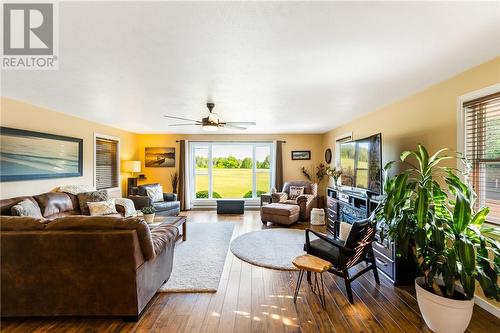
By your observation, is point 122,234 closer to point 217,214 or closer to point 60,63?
point 60,63

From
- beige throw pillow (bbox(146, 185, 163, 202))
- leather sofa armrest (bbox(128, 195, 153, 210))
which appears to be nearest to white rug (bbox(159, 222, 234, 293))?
leather sofa armrest (bbox(128, 195, 153, 210))

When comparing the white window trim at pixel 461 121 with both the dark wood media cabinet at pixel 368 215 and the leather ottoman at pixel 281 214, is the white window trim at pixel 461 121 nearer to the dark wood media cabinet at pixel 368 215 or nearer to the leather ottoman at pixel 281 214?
the dark wood media cabinet at pixel 368 215

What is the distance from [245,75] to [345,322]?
266cm

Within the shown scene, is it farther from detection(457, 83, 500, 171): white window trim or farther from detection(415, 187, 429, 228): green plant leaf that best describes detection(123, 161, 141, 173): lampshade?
detection(457, 83, 500, 171): white window trim

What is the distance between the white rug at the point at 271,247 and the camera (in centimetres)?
322

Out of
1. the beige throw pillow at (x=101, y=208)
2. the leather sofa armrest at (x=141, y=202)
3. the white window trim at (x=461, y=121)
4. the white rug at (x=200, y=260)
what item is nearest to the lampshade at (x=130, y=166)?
the leather sofa armrest at (x=141, y=202)

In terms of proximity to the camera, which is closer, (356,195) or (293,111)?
(356,195)

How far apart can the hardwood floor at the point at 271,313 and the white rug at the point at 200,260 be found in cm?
13

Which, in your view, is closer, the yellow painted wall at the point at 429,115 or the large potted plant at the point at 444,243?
the large potted plant at the point at 444,243

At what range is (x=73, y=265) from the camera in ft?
6.25

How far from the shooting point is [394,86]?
2787 millimetres

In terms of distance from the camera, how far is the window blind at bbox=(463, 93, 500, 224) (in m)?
2.10

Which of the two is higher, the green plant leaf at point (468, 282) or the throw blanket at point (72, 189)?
the throw blanket at point (72, 189)

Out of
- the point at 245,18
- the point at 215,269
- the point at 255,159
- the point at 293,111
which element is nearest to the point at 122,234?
the point at 215,269
